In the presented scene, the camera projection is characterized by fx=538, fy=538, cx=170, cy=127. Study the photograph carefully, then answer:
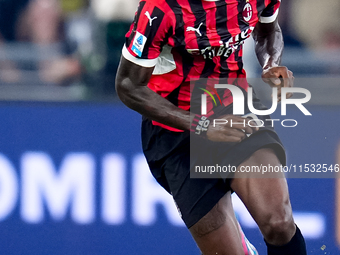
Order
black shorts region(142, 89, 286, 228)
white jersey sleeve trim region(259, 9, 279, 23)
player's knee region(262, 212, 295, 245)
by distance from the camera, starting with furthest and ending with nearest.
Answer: white jersey sleeve trim region(259, 9, 279, 23), black shorts region(142, 89, 286, 228), player's knee region(262, 212, 295, 245)

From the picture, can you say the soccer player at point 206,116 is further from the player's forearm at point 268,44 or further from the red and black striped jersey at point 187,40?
the player's forearm at point 268,44

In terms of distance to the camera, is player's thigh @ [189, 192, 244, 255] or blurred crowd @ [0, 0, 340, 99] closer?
player's thigh @ [189, 192, 244, 255]

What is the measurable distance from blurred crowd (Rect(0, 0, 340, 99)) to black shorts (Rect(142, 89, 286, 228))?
142cm

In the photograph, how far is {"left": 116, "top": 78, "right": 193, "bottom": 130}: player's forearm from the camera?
236 cm

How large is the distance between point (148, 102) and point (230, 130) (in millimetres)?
383

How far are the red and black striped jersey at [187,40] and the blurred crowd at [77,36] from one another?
1.45 meters

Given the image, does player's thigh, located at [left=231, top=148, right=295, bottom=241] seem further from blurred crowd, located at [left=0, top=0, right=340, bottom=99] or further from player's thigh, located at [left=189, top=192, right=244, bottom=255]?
blurred crowd, located at [left=0, top=0, right=340, bottom=99]

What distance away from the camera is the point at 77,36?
3.96m

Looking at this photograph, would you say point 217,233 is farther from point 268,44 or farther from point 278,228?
point 268,44

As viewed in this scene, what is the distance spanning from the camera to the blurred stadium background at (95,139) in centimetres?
388

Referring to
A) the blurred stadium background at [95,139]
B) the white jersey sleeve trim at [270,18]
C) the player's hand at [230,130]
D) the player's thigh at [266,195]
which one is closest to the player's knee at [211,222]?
the player's thigh at [266,195]

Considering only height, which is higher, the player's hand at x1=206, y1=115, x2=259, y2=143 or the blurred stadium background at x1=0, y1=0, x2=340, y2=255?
the player's hand at x1=206, y1=115, x2=259, y2=143

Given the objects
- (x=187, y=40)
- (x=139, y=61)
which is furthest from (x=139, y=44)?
(x=187, y=40)

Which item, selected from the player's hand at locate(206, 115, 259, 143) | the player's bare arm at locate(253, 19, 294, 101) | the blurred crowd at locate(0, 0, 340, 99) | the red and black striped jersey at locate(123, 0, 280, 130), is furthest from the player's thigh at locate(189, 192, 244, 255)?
the blurred crowd at locate(0, 0, 340, 99)
